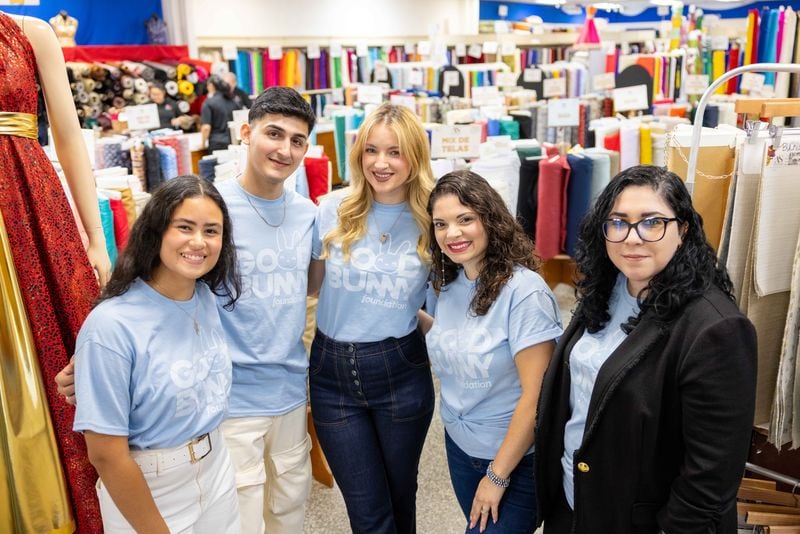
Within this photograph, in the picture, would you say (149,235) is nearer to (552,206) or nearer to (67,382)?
(67,382)

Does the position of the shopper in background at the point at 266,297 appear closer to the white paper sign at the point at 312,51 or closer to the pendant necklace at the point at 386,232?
the pendant necklace at the point at 386,232

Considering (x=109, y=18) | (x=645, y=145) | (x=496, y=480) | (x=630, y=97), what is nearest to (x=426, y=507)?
(x=496, y=480)

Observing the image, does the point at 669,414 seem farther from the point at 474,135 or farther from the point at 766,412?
the point at 474,135

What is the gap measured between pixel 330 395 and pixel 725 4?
20.4 meters

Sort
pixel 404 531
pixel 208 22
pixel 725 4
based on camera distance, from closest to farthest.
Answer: pixel 404 531 < pixel 208 22 < pixel 725 4

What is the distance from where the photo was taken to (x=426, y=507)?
2.98 meters

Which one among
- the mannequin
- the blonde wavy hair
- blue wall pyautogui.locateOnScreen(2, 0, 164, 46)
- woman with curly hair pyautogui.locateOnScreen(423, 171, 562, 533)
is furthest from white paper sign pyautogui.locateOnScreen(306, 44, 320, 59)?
woman with curly hair pyautogui.locateOnScreen(423, 171, 562, 533)

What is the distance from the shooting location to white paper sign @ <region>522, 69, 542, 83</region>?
7723 mm

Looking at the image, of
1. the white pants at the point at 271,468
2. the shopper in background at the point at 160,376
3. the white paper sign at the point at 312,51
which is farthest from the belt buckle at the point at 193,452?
the white paper sign at the point at 312,51

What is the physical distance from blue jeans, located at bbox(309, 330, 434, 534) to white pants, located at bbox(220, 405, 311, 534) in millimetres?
92

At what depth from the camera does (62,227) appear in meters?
1.66

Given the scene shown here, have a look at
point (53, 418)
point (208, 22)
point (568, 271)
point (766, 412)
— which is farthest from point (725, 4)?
point (53, 418)

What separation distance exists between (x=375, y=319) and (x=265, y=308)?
312 mm

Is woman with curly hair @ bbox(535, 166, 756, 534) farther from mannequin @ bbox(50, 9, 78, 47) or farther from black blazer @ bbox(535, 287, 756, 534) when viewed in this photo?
mannequin @ bbox(50, 9, 78, 47)
